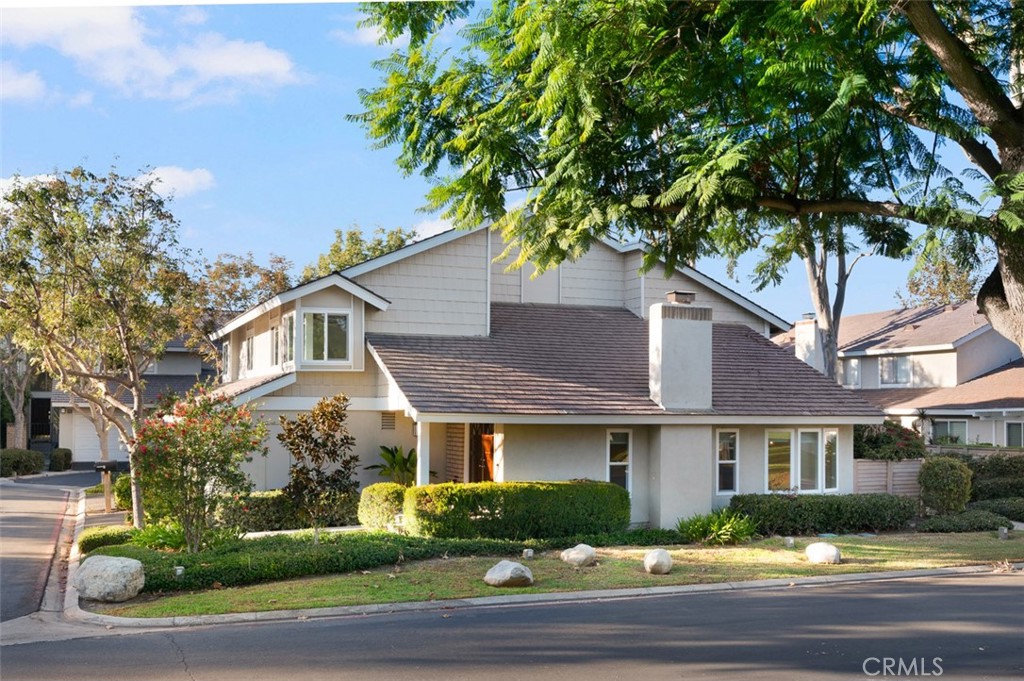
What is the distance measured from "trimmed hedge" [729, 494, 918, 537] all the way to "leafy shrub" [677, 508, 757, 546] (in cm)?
88

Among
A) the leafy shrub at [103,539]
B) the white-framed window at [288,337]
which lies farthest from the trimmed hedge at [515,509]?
the white-framed window at [288,337]

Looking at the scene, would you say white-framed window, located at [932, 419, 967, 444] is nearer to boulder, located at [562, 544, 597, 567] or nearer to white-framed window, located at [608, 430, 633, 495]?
white-framed window, located at [608, 430, 633, 495]

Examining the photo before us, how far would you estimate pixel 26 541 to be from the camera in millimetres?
21547

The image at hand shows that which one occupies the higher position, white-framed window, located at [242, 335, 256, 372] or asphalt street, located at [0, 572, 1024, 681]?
white-framed window, located at [242, 335, 256, 372]

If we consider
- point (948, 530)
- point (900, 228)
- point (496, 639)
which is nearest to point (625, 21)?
point (900, 228)

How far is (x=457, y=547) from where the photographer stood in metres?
18.1

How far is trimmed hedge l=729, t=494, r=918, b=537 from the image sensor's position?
859 inches

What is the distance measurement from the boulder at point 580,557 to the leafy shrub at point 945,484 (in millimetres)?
11365

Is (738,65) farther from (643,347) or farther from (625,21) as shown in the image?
(643,347)

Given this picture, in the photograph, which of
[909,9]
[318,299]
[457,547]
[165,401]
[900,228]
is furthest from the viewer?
[318,299]

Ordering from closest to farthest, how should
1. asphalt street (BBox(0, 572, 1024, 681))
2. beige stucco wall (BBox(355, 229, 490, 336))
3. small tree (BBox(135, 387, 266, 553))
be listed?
asphalt street (BBox(0, 572, 1024, 681)) < small tree (BBox(135, 387, 266, 553)) < beige stucco wall (BBox(355, 229, 490, 336))

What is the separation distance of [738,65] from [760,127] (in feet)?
2.93

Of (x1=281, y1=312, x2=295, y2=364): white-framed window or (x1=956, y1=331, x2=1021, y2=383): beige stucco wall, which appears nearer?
(x1=281, y1=312, x2=295, y2=364): white-framed window

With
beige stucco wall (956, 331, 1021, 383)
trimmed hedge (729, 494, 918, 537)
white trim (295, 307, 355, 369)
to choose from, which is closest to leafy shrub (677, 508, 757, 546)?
trimmed hedge (729, 494, 918, 537)
